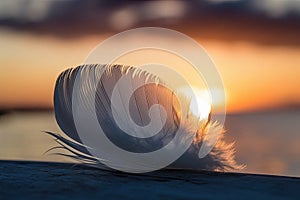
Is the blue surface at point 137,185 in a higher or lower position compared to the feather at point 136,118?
lower

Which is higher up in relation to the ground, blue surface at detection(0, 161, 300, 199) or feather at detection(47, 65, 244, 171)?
feather at detection(47, 65, 244, 171)

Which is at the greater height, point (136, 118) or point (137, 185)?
point (136, 118)

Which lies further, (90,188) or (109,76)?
(109,76)

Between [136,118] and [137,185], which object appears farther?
[136,118]

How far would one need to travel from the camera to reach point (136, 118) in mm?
6504

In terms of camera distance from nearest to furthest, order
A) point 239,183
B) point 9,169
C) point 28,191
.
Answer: point 28,191, point 239,183, point 9,169

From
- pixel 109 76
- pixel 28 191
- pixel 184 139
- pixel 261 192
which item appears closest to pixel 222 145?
pixel 184 139

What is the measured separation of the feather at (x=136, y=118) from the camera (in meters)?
6.35

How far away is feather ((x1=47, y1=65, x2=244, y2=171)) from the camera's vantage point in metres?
6.35

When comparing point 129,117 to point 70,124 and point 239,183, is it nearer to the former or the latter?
point 70,124

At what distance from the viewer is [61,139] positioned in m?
6.45

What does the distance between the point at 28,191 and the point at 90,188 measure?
0.56m

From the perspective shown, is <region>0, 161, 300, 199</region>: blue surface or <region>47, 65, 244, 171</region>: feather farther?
<region>47, 65, 244, 171</region>: feather

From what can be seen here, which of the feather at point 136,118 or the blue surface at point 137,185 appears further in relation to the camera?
the feather at point 136,118
